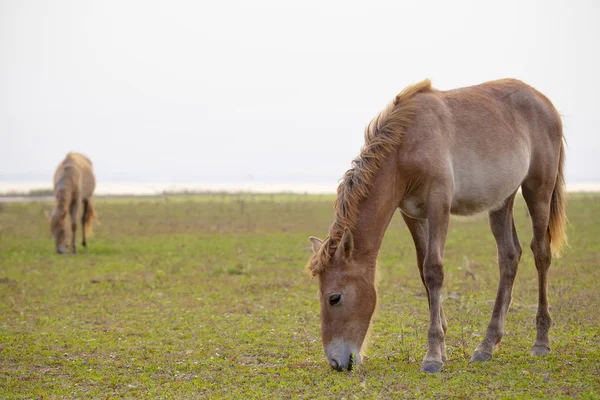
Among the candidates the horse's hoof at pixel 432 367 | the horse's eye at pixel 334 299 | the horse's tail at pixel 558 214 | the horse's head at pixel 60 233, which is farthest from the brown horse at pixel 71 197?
the horse's hoof at pixel 432 367

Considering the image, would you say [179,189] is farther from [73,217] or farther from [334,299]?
[334,299]

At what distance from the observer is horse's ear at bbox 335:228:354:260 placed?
6.05 metres

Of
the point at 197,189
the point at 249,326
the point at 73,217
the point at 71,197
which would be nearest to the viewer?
the point at 249,326

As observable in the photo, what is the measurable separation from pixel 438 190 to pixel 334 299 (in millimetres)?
1504

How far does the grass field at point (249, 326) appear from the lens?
20.0 ft

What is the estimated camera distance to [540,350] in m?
7.07

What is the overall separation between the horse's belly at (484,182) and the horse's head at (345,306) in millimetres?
1462

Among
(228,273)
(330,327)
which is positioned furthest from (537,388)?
(228,273)

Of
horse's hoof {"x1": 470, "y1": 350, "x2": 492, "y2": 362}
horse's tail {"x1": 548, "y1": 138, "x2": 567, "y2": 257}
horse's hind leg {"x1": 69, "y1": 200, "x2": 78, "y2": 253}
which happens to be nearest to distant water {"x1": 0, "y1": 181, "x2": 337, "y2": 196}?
horse's hind leg {"x1": 69, "y1": 200, "x2": 78, "y2": 253}

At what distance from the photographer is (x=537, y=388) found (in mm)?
5645

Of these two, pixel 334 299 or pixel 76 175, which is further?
pixel 76 175

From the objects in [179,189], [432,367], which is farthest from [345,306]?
[179,189]

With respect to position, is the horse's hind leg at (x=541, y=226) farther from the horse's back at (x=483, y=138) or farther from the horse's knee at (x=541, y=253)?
the horse's back at (x=483, y=138)

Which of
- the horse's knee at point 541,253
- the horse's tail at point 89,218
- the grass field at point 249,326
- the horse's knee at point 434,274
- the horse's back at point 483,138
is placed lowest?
the grass field at point 249,326
